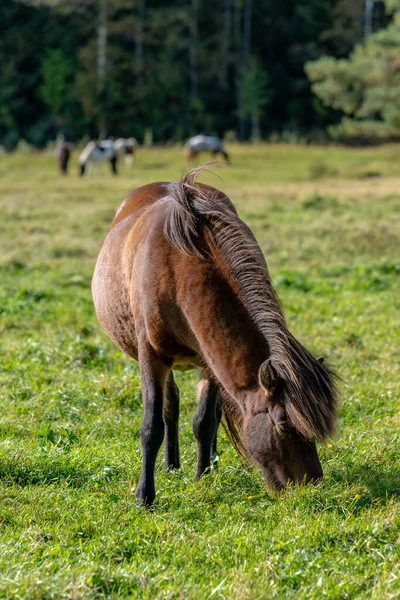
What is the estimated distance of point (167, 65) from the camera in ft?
150

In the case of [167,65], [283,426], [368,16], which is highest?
[368,16]

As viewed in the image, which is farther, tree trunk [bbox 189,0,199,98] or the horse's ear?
tree trunk [bbox 189,0,199,98]

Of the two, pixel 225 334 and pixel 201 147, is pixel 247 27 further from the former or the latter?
pixel 225 334

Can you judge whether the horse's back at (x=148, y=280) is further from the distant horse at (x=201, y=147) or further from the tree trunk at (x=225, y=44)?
the tree trunk at (x=225, y=44)

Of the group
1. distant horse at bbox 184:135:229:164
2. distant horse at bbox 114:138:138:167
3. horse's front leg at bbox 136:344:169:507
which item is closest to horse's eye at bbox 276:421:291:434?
horse's front leg at bbox 136:344:169:507

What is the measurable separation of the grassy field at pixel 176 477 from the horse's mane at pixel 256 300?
0.96ft

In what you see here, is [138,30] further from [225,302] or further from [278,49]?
[225,302]

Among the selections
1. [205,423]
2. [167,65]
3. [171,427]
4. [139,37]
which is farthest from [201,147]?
[205,423]

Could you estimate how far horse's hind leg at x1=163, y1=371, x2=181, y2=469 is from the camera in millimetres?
5102

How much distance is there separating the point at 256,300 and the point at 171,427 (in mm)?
1287

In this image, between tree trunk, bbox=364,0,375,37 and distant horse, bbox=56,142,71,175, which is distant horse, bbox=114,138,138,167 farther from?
tree trunk, bbox=364,0,375,37

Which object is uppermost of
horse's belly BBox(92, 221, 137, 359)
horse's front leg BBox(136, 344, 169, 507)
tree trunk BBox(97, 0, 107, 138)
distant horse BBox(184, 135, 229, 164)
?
tree trunk BBox(97, 0, 107, 138)

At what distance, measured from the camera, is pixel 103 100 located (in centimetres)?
4466

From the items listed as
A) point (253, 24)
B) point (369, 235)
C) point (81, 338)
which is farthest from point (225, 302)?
point (253, 24)
